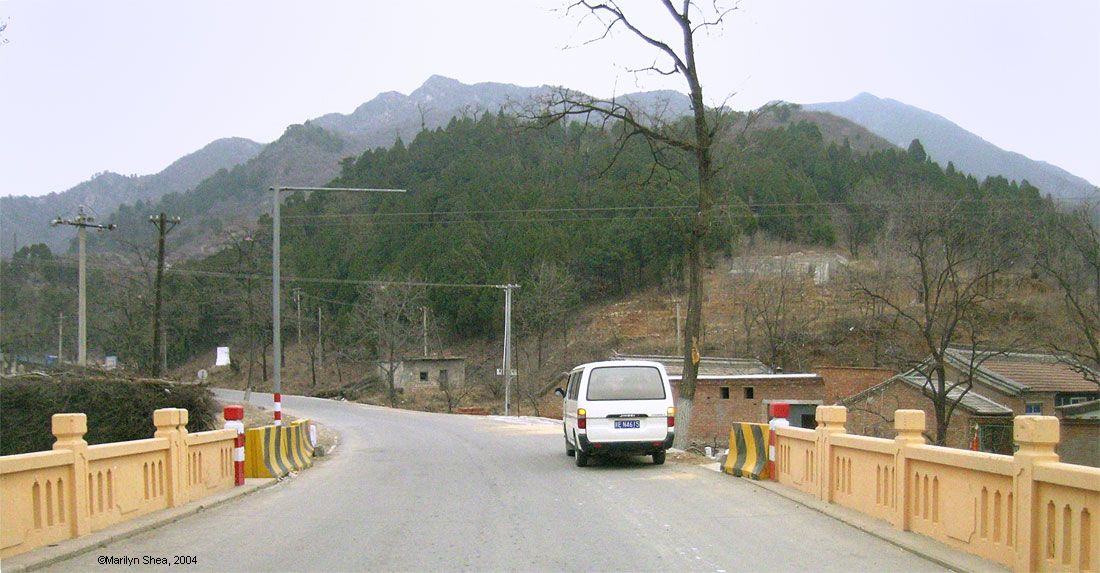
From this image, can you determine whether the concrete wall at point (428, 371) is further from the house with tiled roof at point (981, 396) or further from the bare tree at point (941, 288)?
the house with tiled roof at point (981, 396)

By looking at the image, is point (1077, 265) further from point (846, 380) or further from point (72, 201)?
point (72, 201)

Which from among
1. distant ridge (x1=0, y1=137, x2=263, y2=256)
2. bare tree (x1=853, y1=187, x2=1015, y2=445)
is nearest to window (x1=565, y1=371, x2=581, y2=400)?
bare tree (x1=853, y1=187, x2=1015, y2=445)

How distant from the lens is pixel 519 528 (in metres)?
10.0

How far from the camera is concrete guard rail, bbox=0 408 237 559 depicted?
810 cm

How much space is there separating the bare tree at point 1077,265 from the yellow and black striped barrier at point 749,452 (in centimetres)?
2200

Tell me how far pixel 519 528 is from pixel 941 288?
124ft

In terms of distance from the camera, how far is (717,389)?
49219 mm

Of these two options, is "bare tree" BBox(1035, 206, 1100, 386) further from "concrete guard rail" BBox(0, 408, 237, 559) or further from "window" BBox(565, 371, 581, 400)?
"concrete guard rail" BBox(0, 408, 237, 559)

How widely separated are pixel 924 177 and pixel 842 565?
8348 cm

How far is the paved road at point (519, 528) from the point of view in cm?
817

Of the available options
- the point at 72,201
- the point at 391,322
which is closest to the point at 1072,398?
the point at 391,322

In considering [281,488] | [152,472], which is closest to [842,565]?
[152,472]

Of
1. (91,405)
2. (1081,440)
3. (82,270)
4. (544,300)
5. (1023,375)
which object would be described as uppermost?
(82,270)

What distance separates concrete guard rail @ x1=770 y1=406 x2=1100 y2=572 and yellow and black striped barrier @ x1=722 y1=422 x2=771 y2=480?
8.05ft
